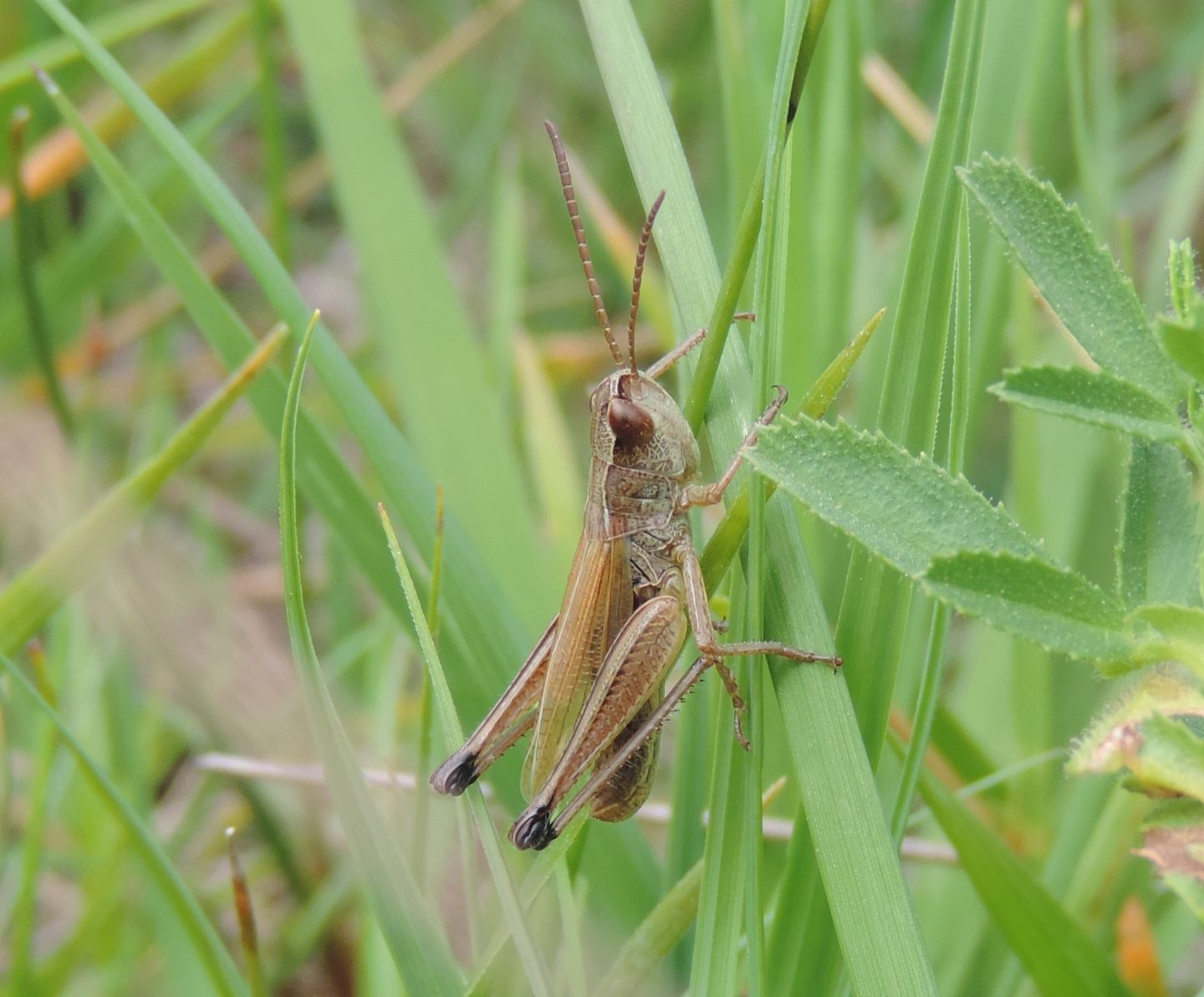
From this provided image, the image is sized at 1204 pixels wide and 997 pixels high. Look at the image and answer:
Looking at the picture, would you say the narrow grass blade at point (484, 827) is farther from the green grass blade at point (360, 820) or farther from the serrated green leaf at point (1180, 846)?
the serrated green leaf at point (1180, 846)

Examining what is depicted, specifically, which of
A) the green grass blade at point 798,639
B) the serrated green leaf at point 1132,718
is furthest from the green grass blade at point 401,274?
the serrated green leaf at point 1132,718

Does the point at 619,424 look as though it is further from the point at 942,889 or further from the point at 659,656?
the point at 942,889

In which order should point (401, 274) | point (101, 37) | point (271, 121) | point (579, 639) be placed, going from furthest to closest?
point (101, 37) < point (271, 121) < point (401, 274) < point (579, 639)

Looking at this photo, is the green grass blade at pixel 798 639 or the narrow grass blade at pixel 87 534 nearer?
the green grass blade at pixel 798 639

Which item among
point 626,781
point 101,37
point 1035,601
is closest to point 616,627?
point 626,781

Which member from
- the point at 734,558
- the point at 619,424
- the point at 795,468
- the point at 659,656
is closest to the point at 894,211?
the point at 619,424

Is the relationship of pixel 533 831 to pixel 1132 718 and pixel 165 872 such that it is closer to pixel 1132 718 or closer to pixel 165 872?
pixel 165 872
